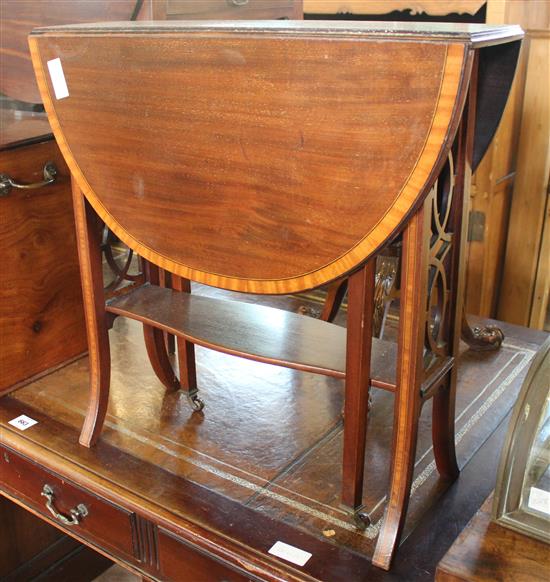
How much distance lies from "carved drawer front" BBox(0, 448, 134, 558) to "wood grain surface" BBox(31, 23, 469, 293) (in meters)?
0.52

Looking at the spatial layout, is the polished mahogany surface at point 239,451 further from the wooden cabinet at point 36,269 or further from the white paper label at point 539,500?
the white paper label at point 539,500

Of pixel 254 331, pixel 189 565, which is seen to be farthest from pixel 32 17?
pixel 189 565

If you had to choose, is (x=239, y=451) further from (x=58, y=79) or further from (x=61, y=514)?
(x=58, y=79)

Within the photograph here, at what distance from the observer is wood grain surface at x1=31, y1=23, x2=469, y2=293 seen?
93cm

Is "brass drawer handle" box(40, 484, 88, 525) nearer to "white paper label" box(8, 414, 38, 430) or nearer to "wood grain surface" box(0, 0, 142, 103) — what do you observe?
"white paper label" box(8, 414, 38, 430)

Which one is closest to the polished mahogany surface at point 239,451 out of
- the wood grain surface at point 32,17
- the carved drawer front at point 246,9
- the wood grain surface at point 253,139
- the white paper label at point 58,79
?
the wood grain surface at point 253,139

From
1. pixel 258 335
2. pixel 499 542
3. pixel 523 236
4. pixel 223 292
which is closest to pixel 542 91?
pixel 523 236

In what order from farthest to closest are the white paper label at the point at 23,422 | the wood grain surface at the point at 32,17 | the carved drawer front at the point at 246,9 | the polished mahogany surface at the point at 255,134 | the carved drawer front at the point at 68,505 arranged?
the carved drawer front at the point at 246,9
the wood grain surface at the point at 32,17
the white paper label at the point at 23,422
the carved drawer front at the point at 68,505
the polished mahogany surface at the point at 255,134

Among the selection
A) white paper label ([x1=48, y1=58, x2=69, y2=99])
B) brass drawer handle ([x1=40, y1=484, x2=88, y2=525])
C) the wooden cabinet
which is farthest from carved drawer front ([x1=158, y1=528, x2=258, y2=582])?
white paper label ([x1=48, y1=58, x2=69, y2=99])

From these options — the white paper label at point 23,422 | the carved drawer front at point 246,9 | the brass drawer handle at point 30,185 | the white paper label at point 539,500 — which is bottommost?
the white paper label at point 23,422

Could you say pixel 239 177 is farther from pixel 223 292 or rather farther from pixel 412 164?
pixel 223 292

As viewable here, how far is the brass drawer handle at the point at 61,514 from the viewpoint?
1.49m

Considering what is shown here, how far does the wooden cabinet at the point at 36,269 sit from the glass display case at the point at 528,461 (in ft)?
3.84

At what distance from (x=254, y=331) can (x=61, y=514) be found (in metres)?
0.60
